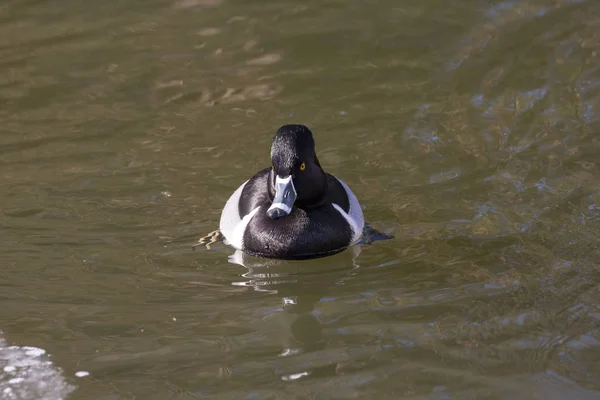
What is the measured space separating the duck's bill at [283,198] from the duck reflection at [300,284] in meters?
0.44

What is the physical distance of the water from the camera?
5.44 meters

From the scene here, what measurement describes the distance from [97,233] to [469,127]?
147 inches

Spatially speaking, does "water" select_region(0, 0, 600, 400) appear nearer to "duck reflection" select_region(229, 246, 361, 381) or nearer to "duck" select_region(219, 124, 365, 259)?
"duck reflection" select_region(229, 246, 361, 381)

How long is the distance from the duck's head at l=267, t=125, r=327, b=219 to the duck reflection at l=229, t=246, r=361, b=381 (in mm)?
449

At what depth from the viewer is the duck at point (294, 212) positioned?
673 cm

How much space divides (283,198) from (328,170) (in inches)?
72.7

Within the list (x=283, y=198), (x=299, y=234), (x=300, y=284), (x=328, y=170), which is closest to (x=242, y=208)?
(x=299, y=234)

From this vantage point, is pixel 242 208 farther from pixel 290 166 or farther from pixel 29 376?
pixel 29 376

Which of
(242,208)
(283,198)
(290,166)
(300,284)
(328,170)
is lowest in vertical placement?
(300,284)

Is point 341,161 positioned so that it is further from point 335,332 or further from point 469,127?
point 335,332

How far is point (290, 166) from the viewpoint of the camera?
6.72 metres

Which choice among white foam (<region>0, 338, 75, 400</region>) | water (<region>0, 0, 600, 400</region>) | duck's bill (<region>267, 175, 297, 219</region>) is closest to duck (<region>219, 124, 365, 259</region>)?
duck's bill (<region>267, 175, 297, 219</region>)

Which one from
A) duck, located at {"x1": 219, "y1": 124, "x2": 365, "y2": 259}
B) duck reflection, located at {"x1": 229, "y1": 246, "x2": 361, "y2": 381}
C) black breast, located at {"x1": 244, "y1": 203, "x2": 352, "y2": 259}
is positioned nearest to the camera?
duck reflection, located at {"x1": 229, "y1": 246, "x2": 361, "y2": 381}

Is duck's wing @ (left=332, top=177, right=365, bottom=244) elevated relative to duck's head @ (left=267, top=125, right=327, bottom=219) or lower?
lower
